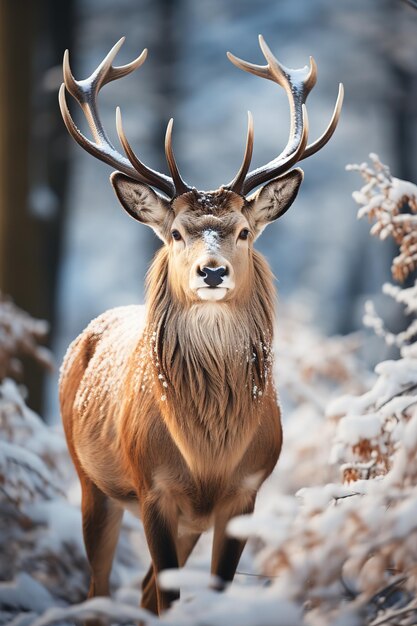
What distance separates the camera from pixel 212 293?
12.5 feet

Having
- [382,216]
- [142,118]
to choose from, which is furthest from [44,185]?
[142,118]

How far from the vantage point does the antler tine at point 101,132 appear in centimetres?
429

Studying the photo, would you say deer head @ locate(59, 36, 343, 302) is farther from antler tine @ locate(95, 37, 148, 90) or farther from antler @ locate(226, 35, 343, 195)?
antler tine @ locate(95, 37, 148, 90)

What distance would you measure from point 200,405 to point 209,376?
142mm

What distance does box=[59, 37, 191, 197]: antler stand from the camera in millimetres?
4188

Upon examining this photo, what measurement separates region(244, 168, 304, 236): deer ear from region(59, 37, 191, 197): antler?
1.15ft

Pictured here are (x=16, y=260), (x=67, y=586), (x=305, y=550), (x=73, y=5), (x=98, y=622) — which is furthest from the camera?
(x=73, y=5)

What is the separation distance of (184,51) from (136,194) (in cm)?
1160

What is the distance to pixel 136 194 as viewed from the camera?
426cm

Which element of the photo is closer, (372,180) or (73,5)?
(372,180)

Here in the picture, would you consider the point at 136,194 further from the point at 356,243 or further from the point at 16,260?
the point at 356,243

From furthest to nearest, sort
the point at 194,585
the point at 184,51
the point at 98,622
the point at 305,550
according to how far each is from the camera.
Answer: the point at 184,51 → the point at 98,622 → the point at 305,550 → the point at 194,585

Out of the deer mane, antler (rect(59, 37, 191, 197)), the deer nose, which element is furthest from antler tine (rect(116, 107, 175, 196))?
the deer nose

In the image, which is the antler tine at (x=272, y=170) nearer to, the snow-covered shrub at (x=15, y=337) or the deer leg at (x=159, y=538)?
the deer leg at (x=159, y=538)
